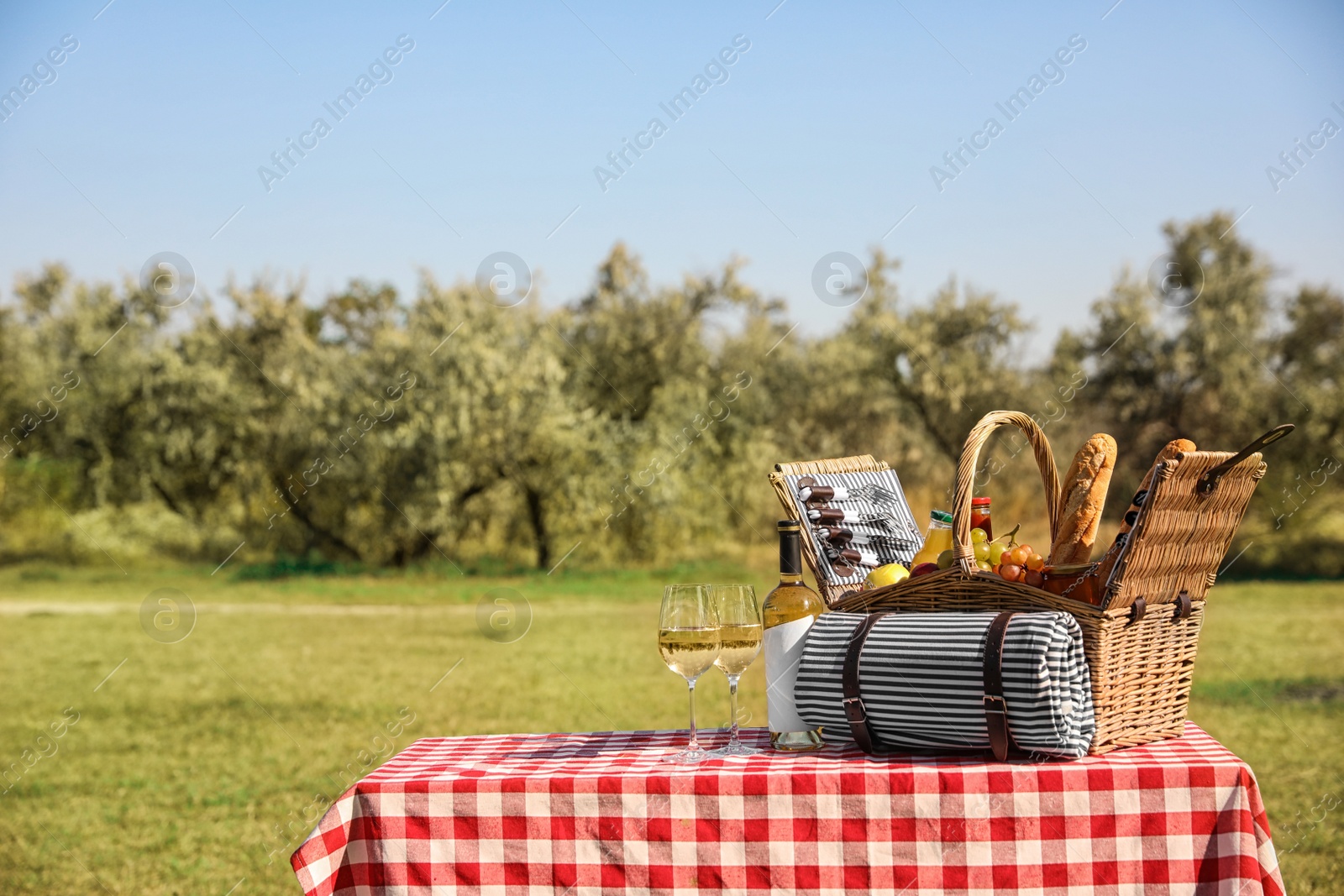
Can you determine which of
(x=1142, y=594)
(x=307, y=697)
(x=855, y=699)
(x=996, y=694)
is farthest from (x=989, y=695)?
(x=307, y=697)

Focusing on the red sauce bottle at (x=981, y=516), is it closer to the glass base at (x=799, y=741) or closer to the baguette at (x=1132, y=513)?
the baguette at (x=1132, y=513)

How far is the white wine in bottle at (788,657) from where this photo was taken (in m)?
2.27

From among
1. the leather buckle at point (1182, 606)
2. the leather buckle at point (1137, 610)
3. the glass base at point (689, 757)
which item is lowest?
the glass base at point (689, 757)

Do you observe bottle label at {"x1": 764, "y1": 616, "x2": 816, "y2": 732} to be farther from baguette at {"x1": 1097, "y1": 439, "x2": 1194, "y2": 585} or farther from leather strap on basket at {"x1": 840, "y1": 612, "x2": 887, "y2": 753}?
baguette at {"x1": 1097, "y1": 439, "x2": 1194, "y2": 585}

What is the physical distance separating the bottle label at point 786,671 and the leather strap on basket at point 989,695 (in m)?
0.12

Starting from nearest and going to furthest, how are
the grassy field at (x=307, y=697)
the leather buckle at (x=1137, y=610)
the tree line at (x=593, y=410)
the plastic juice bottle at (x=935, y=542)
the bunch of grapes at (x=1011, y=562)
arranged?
the leather buckle at (x=1137, y=610), the bunch of grapes at (x=1011, y=562), the plastic juice bottle at (x=935, y=542), the grassy field at (x=307, y=697), the tree line at (x=593, y=410)

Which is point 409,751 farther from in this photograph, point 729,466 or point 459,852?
point 729,466

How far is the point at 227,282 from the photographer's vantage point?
22.2 metres

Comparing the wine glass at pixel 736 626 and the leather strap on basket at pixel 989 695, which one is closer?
the leather strap on basket at pixel 989 695

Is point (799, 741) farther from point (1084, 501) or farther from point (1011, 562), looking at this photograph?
point (1084, 501)

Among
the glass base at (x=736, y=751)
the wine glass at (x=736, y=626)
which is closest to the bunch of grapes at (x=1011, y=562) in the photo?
the wine glass at (x=736, y=626)

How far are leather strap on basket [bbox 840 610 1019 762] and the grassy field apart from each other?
13.5ft

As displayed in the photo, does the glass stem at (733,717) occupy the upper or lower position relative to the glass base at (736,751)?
upper

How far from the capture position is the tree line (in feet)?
63.8
